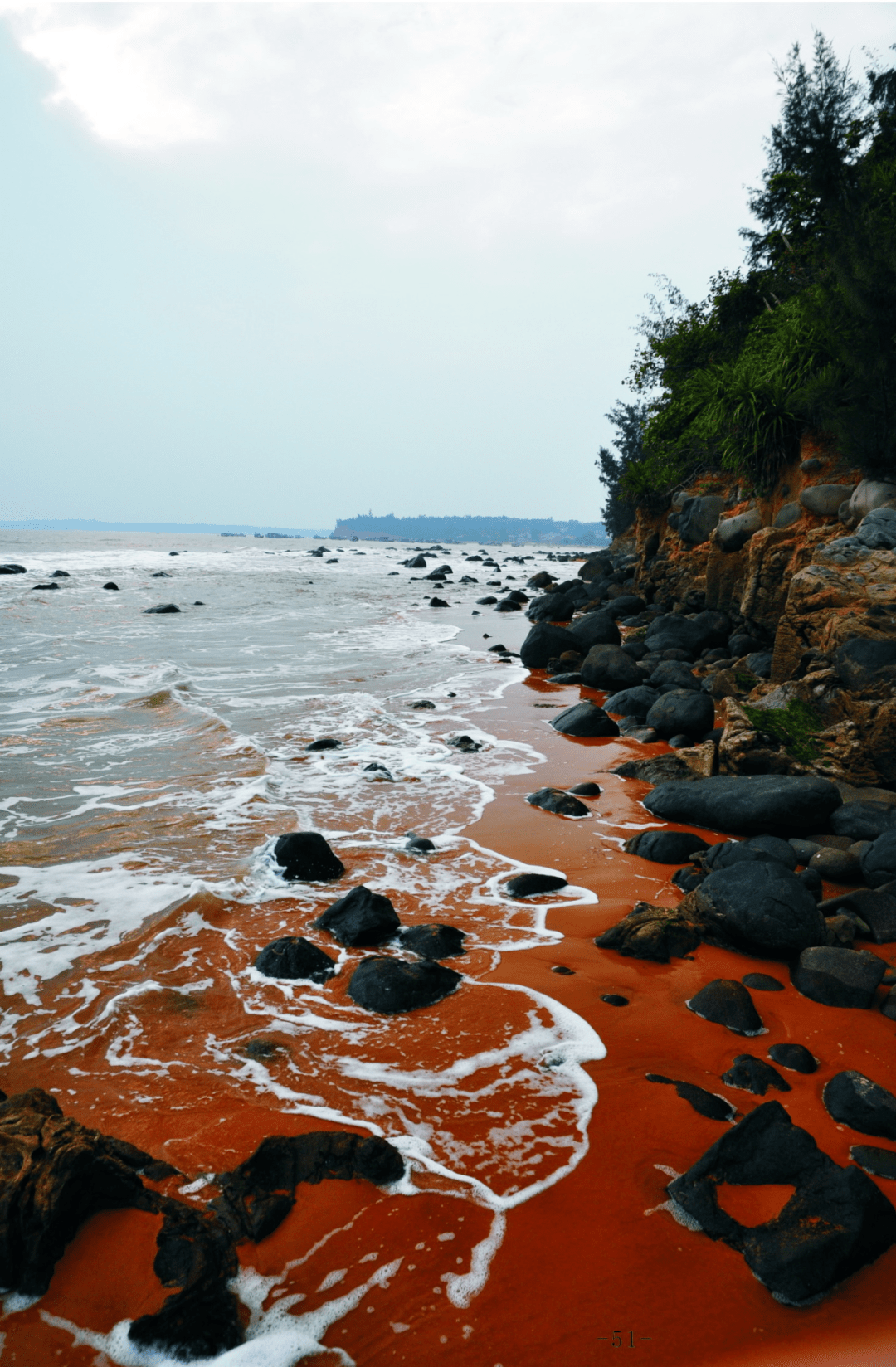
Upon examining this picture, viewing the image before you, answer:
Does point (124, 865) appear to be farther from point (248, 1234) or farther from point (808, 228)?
point (808, 228)

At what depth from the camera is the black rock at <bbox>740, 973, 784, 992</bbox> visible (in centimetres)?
378

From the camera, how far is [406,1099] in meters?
3.03

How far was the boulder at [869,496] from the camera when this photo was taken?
9.30 metres

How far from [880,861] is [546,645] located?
9062mm

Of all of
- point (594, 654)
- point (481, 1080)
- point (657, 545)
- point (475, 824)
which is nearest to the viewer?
point (481, 1080)

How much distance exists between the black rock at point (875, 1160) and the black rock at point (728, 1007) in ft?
2.44

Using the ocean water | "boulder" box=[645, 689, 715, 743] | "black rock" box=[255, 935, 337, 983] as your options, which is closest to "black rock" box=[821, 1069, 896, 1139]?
the ocean water

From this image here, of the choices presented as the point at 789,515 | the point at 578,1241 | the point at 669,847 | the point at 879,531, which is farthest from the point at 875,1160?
the point at 789,515

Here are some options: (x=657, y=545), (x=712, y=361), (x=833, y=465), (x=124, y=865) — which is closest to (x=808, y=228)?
(x=712, y=361)

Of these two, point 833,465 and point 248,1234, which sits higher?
point 833,465

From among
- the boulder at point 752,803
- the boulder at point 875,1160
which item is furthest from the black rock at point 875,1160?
the boulder at point 752,803

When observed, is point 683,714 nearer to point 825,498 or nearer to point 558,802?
point 558,802

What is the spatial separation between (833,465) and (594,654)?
14.3 ft

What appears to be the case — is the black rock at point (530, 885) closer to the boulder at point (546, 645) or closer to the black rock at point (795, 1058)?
the black rock at point (795, 1058)
